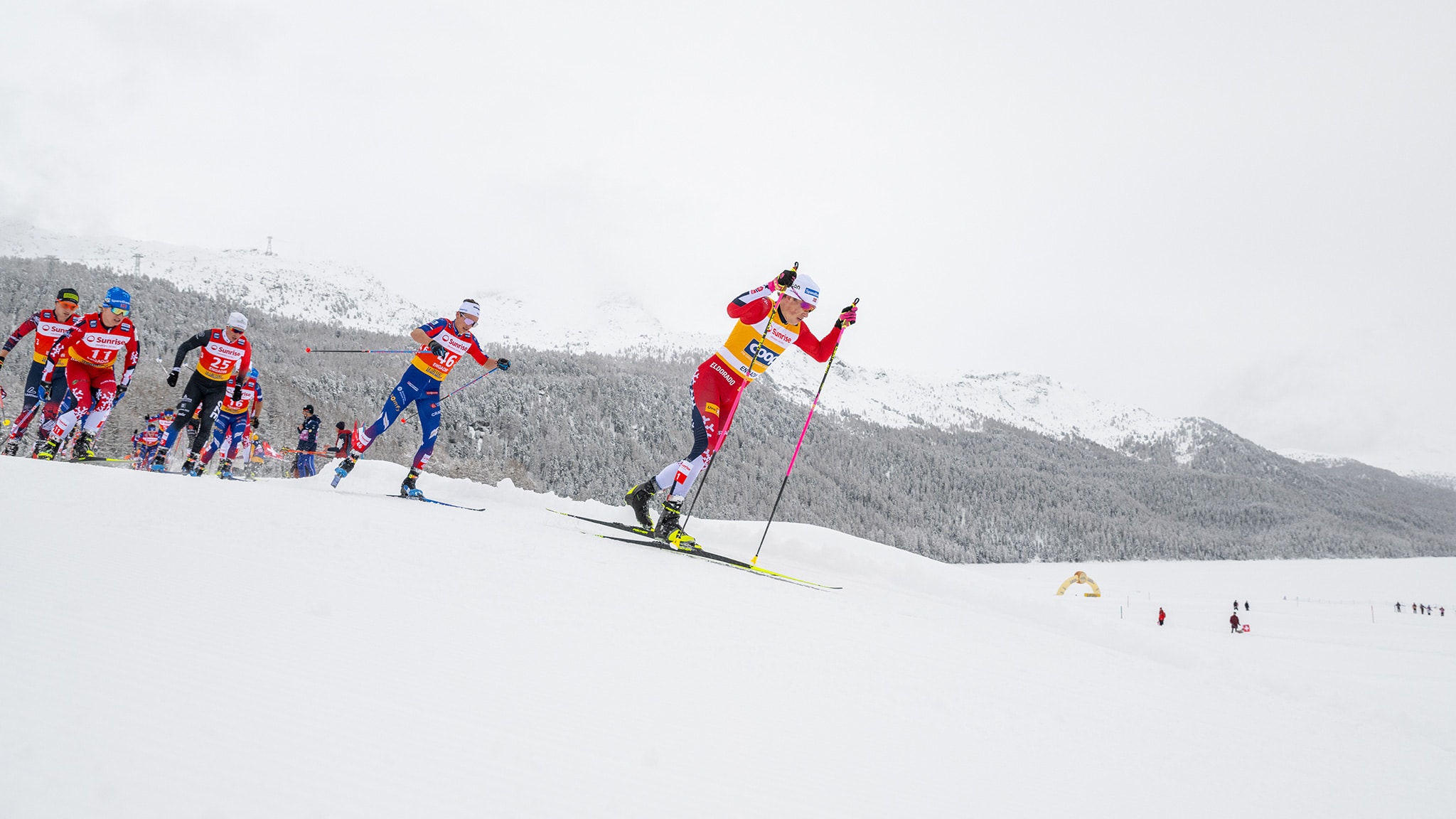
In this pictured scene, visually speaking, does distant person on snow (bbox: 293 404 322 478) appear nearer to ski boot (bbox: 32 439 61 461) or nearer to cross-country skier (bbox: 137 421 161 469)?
cross-country skier (bbox: 137 421 161 469)

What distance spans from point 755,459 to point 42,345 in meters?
62.4

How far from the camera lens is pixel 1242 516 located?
378ft

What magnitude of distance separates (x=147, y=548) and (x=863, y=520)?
7184 cm

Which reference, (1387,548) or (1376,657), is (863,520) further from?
(1387,548)

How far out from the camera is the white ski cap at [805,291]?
23.0 feet

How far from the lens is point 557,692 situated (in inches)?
101

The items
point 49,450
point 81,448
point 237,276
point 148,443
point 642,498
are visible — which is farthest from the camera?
point 237,276

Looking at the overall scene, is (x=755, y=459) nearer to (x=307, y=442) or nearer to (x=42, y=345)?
(x=307, y=442)

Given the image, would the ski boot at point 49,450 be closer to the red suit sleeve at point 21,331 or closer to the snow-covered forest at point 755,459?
the red suit sleeve at point 21,331

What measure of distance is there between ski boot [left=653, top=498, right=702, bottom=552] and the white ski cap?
2.58 m

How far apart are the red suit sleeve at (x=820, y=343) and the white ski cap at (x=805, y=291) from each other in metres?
0.33

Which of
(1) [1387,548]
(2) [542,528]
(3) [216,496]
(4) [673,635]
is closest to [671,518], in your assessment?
(2) [542,528]

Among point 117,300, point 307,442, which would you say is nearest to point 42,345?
point 117,300

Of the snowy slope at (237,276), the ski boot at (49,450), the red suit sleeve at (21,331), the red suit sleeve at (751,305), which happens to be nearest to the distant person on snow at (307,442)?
the red suit sleeve at (21,331)
